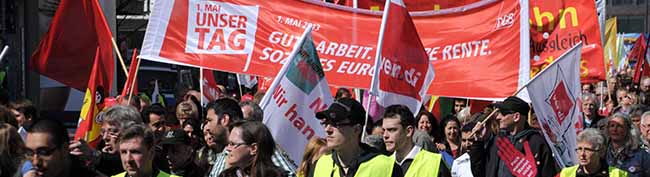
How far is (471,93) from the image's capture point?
475 inches

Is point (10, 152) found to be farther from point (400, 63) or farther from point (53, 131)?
point (400, 63)

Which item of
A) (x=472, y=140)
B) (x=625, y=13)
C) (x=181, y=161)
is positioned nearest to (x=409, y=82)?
(x=472, y=140)

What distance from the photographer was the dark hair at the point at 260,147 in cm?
647

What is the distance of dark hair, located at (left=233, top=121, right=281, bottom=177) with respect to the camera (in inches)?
255

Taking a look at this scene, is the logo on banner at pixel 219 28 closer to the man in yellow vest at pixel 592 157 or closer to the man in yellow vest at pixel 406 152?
the man in yellow vest at pixel 592 157

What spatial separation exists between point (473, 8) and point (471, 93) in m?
0.96

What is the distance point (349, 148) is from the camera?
24.1 feet

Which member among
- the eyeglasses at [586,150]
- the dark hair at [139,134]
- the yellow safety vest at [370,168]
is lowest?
→ the eyeglasses at [586,150]

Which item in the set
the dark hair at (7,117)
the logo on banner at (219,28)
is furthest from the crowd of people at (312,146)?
the logo on banner at (219,28)

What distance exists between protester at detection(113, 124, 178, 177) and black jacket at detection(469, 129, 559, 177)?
382cm

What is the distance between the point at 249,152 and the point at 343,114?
923 millimetres

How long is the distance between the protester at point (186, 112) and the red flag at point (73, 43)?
197 cm

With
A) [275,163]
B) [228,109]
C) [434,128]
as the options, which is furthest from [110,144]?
[434,128]

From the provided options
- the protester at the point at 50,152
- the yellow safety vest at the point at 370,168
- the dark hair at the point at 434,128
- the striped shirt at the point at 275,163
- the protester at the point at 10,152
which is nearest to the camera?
the protester at the point at 50,152
